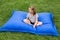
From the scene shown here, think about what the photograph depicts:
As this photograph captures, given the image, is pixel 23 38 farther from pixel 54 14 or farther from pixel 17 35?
pixel 54 14

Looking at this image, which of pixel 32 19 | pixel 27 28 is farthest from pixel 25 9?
pixel 27 28

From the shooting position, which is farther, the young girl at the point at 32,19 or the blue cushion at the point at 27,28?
the young girl at the point at 32,19

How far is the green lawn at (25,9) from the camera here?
4116 mm

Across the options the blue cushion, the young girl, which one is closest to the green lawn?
the blue cushion

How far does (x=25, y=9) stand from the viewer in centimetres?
564

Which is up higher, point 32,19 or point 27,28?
point 32,19

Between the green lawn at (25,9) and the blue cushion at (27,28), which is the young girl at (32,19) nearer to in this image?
the blue cushion at (27,28)

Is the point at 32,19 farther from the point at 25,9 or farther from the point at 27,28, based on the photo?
the point at 25,9

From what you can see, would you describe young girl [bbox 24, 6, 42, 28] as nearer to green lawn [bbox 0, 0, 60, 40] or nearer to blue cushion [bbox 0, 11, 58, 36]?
blue cushion [bbox 0, 11, 58, 36]

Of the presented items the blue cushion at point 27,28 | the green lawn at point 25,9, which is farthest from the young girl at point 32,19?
the green lawn at point 25,9

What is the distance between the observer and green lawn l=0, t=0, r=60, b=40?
4.12 meters

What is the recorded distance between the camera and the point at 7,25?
430 centimetres

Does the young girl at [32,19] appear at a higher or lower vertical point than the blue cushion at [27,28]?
higher

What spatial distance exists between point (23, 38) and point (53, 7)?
222cm
